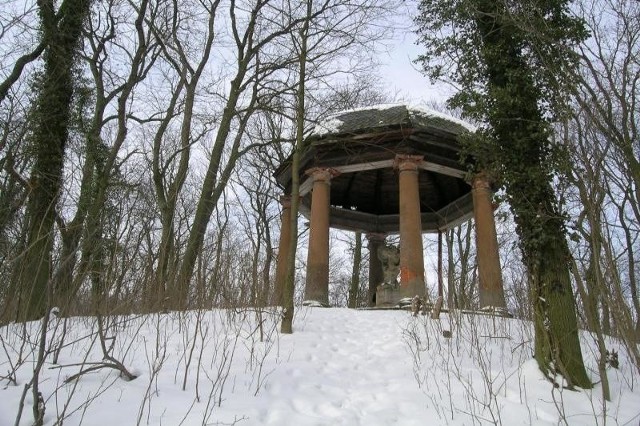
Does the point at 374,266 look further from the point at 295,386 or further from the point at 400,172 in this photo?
the point at 295,386

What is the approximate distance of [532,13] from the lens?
6297mm

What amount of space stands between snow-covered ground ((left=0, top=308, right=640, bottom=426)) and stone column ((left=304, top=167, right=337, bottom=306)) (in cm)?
449

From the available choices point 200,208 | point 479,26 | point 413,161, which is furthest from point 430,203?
point 479,26

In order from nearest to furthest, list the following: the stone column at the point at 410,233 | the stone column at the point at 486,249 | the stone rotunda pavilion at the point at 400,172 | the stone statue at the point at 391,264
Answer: the stone column at the point at 486,249 < the stone column at the point at 410,233 < the stone rotunda pavilion at the point at 400,172 < the stone statue at the point at 391,264

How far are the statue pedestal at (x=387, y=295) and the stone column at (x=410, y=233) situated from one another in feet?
7.66

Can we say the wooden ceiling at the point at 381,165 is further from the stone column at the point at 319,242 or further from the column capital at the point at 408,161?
the stone column at the point at 319,242

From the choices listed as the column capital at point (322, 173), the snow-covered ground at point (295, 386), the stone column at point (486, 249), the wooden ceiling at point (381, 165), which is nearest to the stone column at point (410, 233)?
the wooden ceiling at point (381, 165)

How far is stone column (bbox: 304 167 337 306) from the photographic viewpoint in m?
11.4

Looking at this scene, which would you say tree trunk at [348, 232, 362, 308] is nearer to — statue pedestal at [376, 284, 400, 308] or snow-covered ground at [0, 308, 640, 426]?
statue pedestal at [376, 284, 400, 308]

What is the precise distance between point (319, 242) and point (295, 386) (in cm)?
722

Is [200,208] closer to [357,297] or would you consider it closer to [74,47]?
[74,47]

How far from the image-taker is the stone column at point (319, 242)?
450 inches

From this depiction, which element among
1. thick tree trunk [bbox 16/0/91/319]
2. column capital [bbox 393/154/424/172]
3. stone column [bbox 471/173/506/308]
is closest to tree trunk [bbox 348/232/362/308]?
column capital [bbox 393/154/424/172]

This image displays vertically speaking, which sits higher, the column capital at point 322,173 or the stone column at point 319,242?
the column capital at point 322,173
